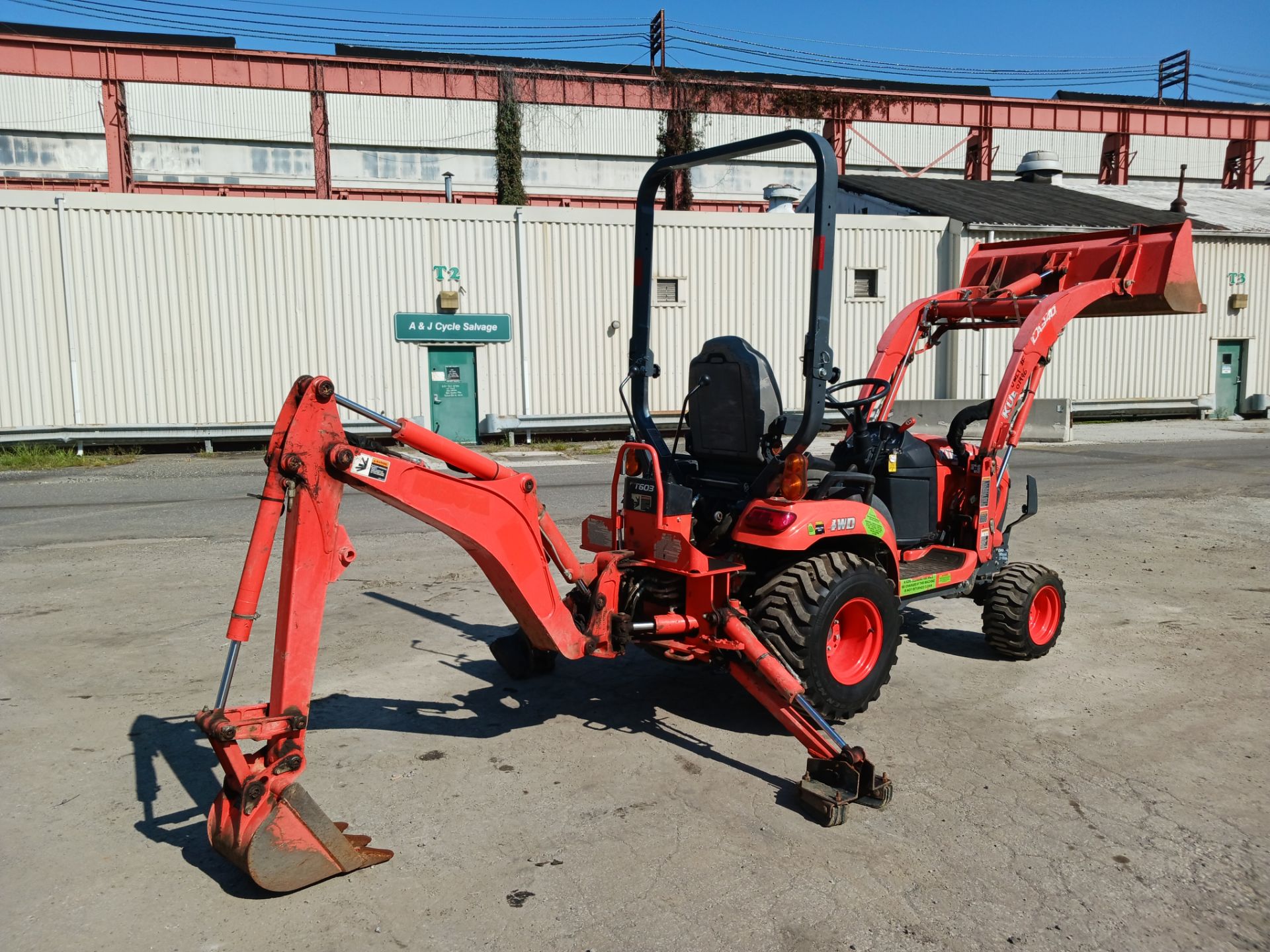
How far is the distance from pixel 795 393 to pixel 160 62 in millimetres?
21785

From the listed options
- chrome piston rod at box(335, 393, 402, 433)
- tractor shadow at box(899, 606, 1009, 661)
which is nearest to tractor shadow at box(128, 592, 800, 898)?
tractor shadow at box(899, 606, 1009, 661)

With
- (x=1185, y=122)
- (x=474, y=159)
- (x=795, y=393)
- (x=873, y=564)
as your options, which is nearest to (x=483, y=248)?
(x=795, y=393)

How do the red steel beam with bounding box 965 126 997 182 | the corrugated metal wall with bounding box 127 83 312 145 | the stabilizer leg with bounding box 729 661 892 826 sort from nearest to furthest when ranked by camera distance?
the stabilizer leg with bounding box 729 661 892 826, the corrugated metal wall with bounding box 127 83 312 145, the red steel beam with bounding box 965 126 997 182

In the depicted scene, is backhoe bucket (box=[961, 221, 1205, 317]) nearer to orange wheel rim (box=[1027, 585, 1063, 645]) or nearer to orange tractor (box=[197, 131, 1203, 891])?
orange tractor (box=[197, 131, 1203, 891])

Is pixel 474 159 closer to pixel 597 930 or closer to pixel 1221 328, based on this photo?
pixel 1221 328

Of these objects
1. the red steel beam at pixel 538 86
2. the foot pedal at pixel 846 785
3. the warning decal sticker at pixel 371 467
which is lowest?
the foot pedal at pixel 846 785

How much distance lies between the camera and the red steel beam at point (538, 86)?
28.7 meters

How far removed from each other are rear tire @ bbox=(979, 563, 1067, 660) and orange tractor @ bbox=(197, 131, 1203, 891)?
16mm

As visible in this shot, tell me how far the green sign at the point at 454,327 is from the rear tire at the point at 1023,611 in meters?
14.6

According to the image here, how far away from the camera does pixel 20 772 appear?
179 inches

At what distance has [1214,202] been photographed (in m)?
29.6

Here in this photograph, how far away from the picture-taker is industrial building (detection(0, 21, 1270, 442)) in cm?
1789

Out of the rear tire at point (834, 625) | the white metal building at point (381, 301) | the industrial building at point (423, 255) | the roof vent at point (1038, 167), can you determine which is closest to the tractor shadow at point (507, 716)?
the rear tire at point (834, 625)

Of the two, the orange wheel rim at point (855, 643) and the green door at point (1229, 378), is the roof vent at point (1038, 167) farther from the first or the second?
the orange wheel rim at point (855, 643)
